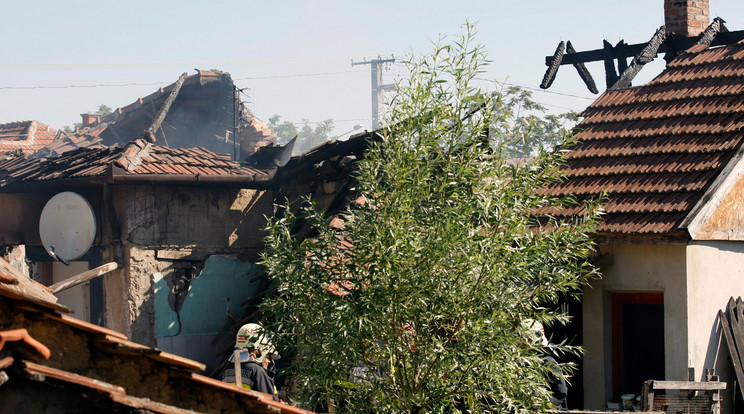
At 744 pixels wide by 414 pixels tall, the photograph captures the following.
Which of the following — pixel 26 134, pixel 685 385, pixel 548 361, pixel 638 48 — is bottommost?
pixel 685 385

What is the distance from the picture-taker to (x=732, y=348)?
31.2 ft

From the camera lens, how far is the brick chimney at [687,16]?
13.0 meters

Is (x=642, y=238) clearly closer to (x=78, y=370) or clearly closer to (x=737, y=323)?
(x=737, y=323)

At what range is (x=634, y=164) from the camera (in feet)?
34.9

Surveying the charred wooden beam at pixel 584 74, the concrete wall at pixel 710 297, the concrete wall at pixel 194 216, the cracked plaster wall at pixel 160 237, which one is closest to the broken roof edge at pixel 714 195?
the concrete wall at pixel 710 297

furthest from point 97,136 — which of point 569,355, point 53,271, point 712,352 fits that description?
point 712,352

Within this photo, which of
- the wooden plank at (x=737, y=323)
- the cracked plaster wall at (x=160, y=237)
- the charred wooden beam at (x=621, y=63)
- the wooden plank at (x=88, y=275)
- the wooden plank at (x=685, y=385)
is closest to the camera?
the wooden plank at (x=685, y=385)

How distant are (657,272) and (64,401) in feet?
25.3

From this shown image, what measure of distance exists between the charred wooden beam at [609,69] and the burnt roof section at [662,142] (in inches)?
58.5

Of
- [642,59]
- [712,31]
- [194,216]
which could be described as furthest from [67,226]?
[712,31]

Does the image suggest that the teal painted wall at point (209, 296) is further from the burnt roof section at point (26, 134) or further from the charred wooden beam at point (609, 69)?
the burnt roof section at point (26, 134)

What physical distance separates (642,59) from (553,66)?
1645mm

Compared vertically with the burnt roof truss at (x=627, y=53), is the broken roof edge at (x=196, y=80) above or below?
above

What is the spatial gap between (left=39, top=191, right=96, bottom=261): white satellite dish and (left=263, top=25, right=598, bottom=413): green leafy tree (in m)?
6.26
